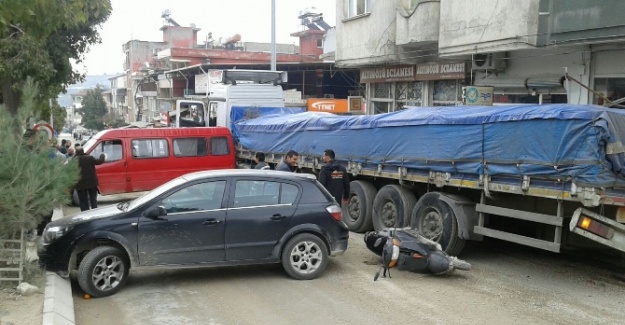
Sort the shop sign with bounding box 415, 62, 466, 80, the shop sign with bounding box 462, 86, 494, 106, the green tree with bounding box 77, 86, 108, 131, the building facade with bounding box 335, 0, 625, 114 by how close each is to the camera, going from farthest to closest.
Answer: the green tree with bounding box 77, 86, 108, 131 → the shop sign with bounding box 415, 62, 466, 80 → the shop sign with bounding box 462, 86, 494, 106 → the building facade with bounding box 335, 0, 625, 114

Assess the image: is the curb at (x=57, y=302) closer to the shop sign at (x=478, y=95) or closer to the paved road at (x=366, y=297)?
the paved road at (x=366, y=297)

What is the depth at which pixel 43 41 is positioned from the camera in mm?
14102

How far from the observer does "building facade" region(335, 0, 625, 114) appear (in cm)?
1165

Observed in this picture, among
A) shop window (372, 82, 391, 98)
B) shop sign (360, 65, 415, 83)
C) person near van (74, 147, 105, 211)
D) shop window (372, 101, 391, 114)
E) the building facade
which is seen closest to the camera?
person near van (74, 147, 105, 211)

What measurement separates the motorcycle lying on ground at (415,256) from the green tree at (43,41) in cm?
481

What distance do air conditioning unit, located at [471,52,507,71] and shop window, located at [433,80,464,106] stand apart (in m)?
1.51

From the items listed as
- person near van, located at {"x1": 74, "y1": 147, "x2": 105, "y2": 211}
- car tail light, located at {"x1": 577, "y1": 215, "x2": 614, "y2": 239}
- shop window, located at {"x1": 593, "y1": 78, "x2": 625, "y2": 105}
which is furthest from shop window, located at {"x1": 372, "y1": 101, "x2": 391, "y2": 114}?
car tail light, located at {"x1": 577, "y1": 215, "x2": 614, "y2": 239}

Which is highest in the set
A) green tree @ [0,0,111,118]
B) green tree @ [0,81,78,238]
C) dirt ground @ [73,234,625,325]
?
green tree @ [0,0,111,118]

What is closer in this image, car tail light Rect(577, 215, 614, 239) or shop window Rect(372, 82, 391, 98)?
car tail light Rect(577, 215, 614, 239)

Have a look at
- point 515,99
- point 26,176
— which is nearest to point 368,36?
point 515,99

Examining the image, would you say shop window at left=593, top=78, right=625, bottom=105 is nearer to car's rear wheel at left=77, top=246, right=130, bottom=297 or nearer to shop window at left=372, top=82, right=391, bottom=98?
shop window at left=372, top=82, right=391, bottom=98

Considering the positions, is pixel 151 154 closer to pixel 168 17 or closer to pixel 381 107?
pixel 381 107

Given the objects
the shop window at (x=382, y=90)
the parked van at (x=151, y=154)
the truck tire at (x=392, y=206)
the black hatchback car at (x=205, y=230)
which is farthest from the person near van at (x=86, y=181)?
the shop window at (x=382, y=90)

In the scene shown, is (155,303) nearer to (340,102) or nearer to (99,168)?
(99,168)
